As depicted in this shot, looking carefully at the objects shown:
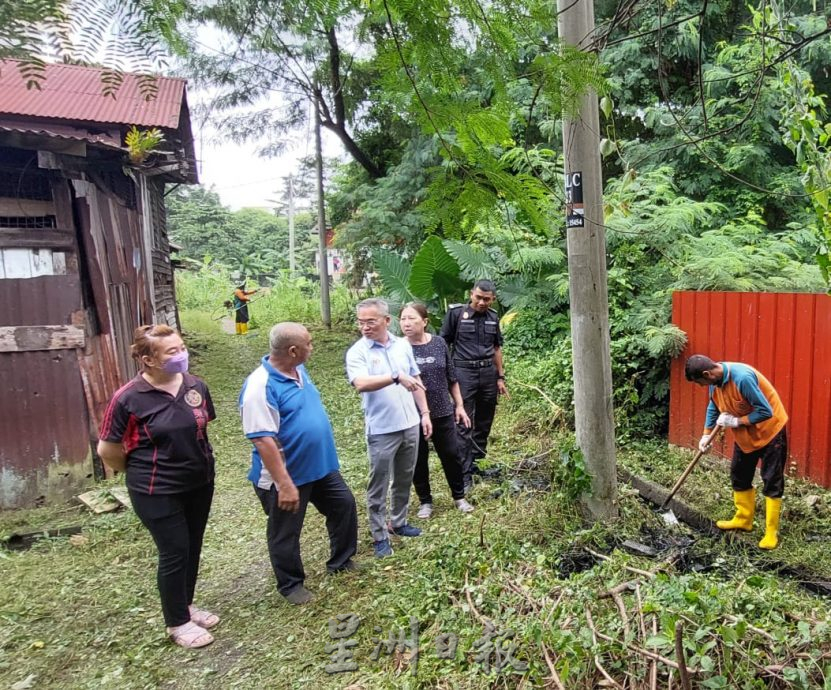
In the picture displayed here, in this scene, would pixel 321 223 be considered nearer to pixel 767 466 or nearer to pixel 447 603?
pixel 767 466

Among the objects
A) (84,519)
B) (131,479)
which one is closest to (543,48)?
(131,479)

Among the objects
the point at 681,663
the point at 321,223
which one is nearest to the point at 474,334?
the point at 681,663

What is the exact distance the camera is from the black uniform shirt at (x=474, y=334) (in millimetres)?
4812

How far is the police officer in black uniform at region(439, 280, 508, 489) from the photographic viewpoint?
481cm

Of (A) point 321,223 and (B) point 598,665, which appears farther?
(A) point 321,223

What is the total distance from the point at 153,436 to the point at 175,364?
0.38 metres

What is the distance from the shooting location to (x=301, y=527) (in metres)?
3.40

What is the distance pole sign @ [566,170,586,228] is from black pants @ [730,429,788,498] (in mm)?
2097

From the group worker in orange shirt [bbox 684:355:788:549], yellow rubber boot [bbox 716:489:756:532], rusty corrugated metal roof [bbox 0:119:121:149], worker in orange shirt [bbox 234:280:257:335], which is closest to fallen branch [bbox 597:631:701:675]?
worker in orange shirt [bbox 684:355:788:549]

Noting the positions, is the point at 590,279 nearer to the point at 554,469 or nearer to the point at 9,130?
the point at 554,469

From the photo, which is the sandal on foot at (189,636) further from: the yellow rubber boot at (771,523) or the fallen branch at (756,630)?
the yellow rubber boot at (771,523)

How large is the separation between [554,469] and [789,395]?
2235mm

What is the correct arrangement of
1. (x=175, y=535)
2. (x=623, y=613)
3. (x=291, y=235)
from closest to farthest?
(x=623, y=613)
(x=175, y=535)
(x=291, y=235)

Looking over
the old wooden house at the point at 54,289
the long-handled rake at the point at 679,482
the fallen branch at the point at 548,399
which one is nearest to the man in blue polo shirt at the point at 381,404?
the long-handled rake at the point at 679,482
